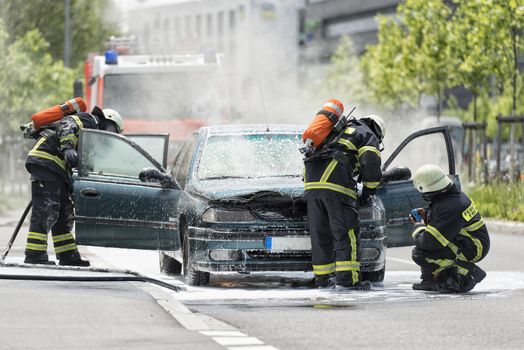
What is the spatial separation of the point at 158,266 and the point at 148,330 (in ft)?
21.4

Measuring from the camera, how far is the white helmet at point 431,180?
1160 centimetres

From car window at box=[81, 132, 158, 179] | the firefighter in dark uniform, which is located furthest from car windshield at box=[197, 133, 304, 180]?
the firefighter in dark uniform

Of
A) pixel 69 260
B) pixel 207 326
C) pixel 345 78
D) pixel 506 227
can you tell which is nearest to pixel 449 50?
pixel 506 227

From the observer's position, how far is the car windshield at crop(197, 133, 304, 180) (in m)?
12.7

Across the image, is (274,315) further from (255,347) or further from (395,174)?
(395,174)

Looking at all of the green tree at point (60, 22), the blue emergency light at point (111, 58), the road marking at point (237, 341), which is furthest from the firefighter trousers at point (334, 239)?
the green tree at point (60, 22)

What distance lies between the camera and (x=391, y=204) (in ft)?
41.7

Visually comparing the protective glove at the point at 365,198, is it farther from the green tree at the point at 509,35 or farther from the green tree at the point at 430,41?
the green tree at the point at 430,41

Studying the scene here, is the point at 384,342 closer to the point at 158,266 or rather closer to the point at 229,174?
the point at 229,174

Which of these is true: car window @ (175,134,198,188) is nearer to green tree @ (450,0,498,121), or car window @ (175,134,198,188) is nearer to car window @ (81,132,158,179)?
car window @ (81,132,158,179)

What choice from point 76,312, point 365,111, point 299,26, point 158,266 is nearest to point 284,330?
point 76,312

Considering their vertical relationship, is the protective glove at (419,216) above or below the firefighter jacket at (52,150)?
below

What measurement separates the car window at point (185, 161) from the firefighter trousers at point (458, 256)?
8.35ft

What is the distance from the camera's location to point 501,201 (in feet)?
81.1
